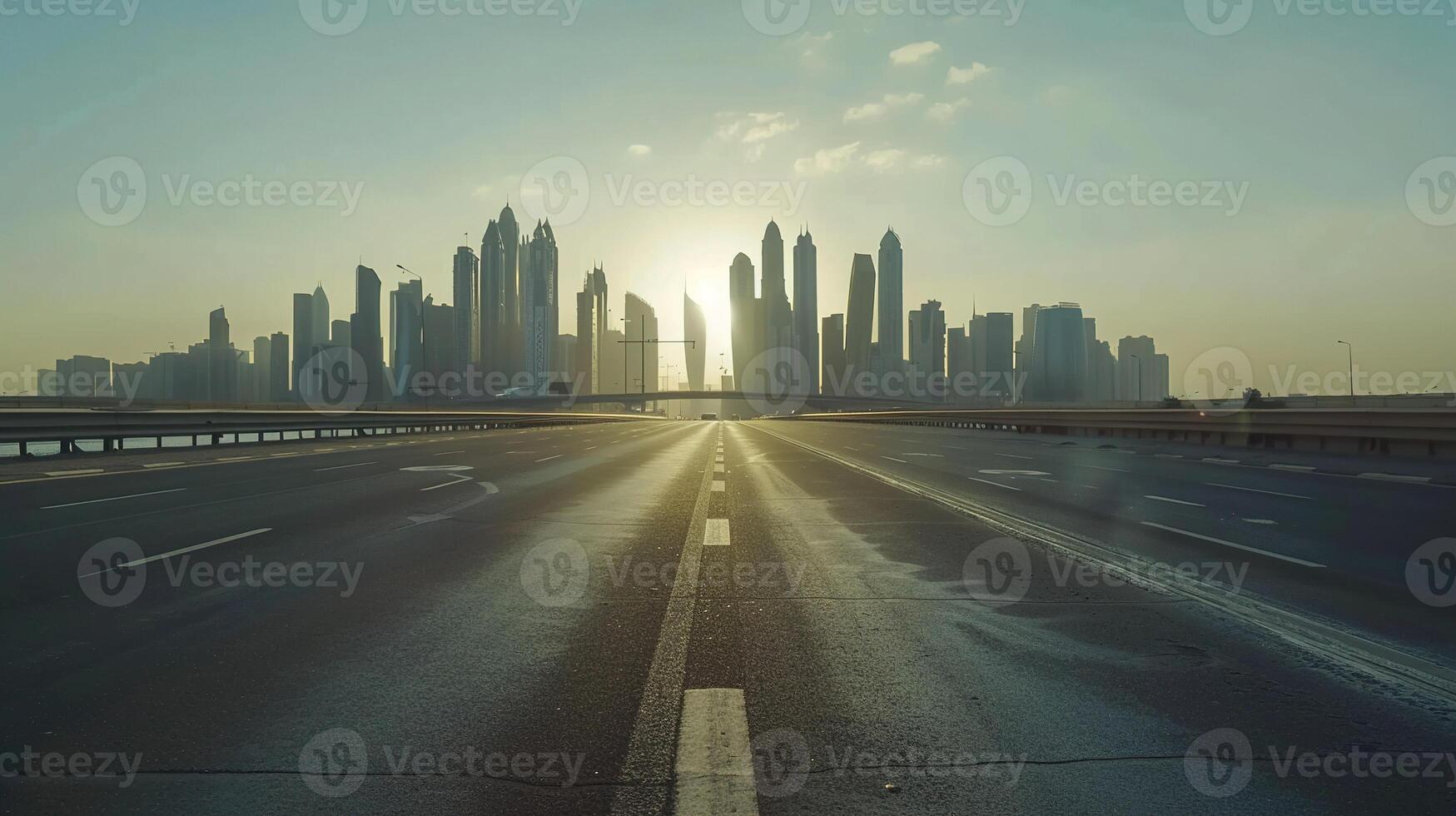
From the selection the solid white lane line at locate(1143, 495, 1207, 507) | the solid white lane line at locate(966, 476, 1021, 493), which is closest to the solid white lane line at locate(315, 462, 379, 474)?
the solid white lane line at locate(966, 476, 1021, 493)

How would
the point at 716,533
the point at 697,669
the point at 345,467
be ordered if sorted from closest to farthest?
the point at 697,669
the point at 716,533
the point at 345,467

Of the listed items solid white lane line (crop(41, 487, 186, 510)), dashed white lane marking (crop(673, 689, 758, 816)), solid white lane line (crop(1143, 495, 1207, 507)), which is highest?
dashed white lane marking (crop(673, 689, 758, 816))

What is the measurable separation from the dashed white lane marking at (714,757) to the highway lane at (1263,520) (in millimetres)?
4344

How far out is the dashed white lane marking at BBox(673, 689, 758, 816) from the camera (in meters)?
3.59

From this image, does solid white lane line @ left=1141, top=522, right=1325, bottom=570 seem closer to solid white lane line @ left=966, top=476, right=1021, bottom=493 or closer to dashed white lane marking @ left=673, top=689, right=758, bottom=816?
solid white lane line @ left=966, top=476, right=1021, bottom=493

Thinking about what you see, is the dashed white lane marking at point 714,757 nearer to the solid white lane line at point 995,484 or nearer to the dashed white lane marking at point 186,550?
the dashed white lane marking at point 186,550

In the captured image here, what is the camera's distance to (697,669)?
5391 mm

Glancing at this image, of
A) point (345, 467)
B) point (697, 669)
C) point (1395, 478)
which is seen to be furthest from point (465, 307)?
point (697, 669)

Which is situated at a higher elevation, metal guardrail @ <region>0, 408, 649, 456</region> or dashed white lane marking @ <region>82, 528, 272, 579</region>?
metal guardrail @ <region>0, 408, 649, 456</region>

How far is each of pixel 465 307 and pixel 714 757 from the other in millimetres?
186215

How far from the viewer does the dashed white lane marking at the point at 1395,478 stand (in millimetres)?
18516

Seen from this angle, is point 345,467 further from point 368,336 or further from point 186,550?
point 368,336

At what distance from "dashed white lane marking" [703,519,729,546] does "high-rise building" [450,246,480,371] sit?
164263 millimetres

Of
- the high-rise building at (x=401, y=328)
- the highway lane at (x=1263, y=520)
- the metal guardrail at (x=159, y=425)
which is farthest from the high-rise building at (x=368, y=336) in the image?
the highway lane at (x=1263, y=520)
